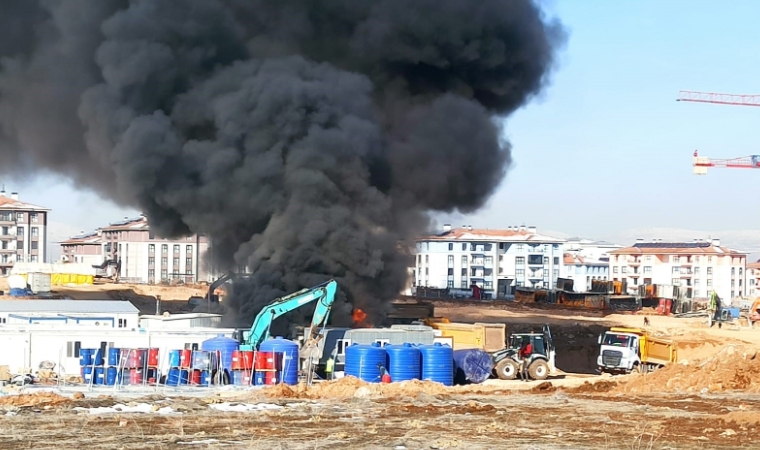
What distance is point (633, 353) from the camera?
1674 inches

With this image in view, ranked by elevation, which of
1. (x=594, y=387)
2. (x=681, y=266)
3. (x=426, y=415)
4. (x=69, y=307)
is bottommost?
(x=594, y=387)

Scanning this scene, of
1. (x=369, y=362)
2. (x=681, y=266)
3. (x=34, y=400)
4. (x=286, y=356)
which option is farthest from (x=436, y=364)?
(x=681, y=266)

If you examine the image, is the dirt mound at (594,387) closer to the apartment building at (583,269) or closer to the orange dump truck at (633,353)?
the orange dump truck at (633,353)

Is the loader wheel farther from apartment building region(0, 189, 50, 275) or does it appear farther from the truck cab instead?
apartment building region(0, 189, 50, 275)

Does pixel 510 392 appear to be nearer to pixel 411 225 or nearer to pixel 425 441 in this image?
pixel 425 441

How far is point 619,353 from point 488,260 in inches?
4342

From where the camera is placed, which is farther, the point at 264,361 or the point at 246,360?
the point at 264,361

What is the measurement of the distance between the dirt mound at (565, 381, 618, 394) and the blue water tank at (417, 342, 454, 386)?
3928 millimetres

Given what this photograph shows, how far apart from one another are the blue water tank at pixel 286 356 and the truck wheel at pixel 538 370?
9466 mm

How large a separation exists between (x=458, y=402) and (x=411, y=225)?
24.2 metres

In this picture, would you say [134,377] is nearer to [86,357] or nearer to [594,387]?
[86,357]

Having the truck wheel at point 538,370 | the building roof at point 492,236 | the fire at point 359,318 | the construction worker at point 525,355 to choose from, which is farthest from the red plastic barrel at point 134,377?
the building roof at point 492,236

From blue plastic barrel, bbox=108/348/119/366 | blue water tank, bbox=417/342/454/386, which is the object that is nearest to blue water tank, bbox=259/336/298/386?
blue water tank, bbox=417/342/454/386

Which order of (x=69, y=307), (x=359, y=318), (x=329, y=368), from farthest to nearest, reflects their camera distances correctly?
(x=69, y=307) → (x=359, y=318) → (x=329, y=368)
